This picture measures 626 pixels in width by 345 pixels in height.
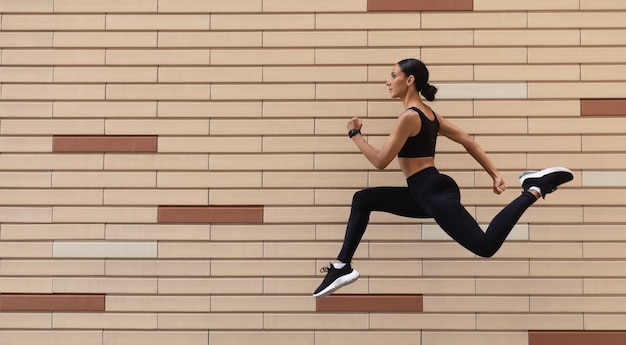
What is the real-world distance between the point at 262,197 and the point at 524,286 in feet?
6.65

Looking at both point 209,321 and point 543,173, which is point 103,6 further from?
point 543,173

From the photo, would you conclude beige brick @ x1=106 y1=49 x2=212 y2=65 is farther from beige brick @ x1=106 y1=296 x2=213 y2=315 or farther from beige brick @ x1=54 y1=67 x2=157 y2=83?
beige brick @ x1=106 y1=296 x2=213 y2=315

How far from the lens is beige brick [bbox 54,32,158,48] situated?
511 centimetres

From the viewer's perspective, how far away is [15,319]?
503 centimetres

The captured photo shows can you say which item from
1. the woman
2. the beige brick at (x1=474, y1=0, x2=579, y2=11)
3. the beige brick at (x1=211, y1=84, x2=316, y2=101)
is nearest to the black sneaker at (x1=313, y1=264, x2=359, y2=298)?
the woman

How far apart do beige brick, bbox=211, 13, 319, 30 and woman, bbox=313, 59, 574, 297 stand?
0.95 m

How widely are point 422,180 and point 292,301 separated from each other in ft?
4.54

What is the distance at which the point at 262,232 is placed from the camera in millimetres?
5020

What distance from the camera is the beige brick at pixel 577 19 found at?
16.4ft

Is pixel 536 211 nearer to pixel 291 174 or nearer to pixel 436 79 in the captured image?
pixel 436 79

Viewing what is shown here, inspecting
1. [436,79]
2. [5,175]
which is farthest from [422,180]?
[5,175]

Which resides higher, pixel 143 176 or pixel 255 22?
pixel 255 22

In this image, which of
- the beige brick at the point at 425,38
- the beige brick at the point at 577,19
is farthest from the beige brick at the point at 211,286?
the beige brick at the point at 577,19

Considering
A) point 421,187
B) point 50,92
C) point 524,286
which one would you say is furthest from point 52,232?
point 524,286
